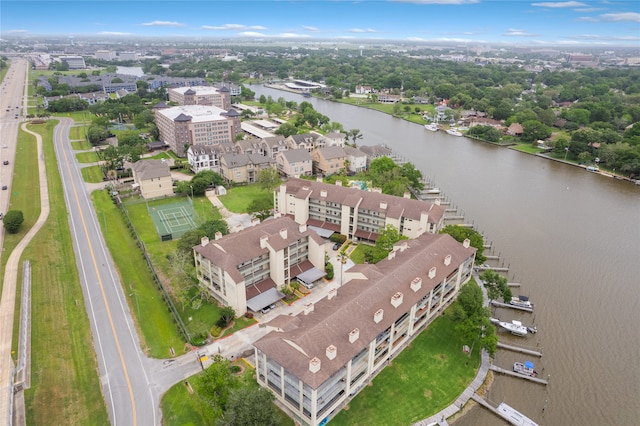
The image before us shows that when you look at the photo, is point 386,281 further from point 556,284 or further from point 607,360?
point 556,284

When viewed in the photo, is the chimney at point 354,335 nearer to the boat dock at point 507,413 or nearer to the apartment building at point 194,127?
the boat dock at point 507,413

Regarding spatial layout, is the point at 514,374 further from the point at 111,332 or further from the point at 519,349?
the point at 111,332

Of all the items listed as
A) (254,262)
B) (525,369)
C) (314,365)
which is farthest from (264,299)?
(525,369)

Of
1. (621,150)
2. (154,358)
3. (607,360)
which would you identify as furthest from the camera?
(621,150)

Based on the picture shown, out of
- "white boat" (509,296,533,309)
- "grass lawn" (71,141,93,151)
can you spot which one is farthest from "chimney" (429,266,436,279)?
"grass lawn" (71,141,93,151)

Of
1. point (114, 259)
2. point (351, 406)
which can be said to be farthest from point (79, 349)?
point (351, 406)

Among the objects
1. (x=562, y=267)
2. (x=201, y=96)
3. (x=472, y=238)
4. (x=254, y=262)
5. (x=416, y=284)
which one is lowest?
(x=562, y=267)

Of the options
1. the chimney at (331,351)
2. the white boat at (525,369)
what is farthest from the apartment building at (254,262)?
the white boat at (525,369)
